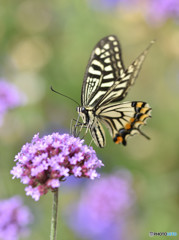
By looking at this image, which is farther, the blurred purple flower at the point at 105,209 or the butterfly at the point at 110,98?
the blurred purple flower at the point at 105,209

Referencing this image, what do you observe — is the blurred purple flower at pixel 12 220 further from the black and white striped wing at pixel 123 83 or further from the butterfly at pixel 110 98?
the black and white striped wing at pixel 123 83

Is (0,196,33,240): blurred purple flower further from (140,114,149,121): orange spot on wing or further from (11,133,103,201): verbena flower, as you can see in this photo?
(140,114,149,121): orange spot on wing

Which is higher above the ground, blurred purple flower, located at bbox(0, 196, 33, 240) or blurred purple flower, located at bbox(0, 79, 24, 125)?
blurred purple flower, located at bbox(0, 79, 24, 125)

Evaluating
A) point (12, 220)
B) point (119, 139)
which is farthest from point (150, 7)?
point (12, 220)

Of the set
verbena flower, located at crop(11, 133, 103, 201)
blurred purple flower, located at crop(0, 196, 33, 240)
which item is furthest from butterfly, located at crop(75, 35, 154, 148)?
blurred purple flower, located at crop(0, 196, 33, 240)

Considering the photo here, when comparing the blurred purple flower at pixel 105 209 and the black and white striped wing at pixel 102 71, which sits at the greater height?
the black and white striped wing at pixel 102 71

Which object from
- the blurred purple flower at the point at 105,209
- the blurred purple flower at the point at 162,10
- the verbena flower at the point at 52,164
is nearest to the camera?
the verbena flower at the point at 52,164

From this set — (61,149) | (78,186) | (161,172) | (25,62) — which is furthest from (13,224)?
(25,62)

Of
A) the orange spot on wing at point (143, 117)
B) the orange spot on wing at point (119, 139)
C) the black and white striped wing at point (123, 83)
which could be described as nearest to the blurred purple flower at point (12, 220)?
the orange spot on wing at point (119, 139)
